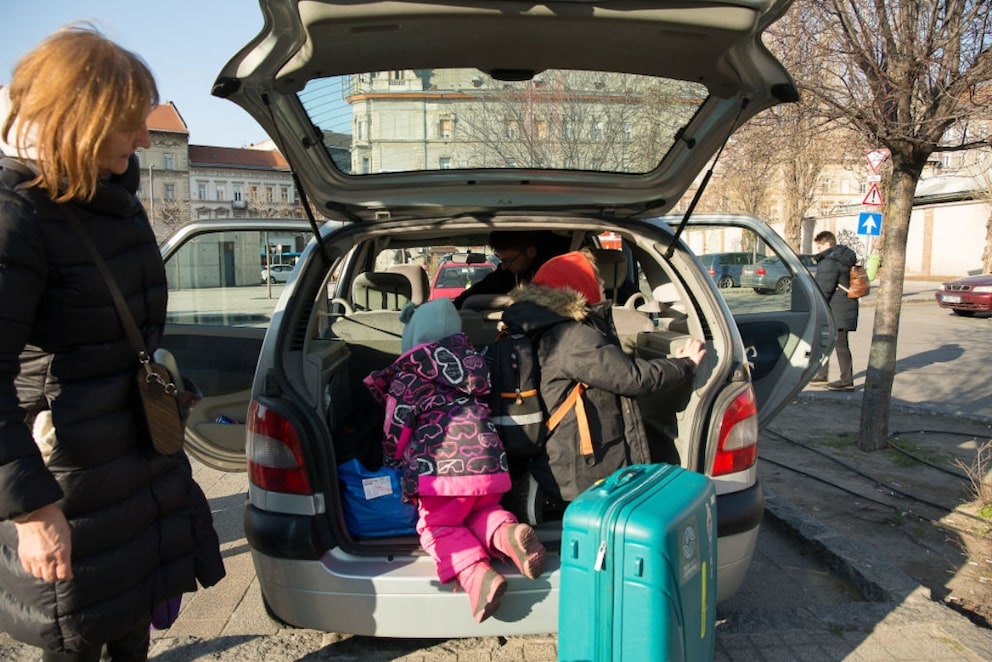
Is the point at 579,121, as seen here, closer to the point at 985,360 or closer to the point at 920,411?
the point at 920,411

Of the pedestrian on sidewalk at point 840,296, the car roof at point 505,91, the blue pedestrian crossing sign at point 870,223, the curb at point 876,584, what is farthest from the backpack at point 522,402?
the blue pedestrian crossing sign at point 870,223

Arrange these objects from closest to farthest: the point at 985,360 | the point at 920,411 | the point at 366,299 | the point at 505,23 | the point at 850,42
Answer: the point at 505,23 → the point at 850,42 → the point at 366,299 → the point at 920,411 → the point at 985,360

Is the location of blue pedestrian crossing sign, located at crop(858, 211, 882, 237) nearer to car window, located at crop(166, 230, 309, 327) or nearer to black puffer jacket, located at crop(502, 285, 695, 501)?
car window, located at crop(166, 230, 309, 327)

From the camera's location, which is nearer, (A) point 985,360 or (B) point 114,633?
(B) point 114,633

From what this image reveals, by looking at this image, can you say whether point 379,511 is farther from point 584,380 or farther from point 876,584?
point 876,584

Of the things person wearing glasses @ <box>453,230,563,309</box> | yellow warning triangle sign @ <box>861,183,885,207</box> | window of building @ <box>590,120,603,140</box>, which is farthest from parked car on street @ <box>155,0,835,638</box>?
yellow warning triangle sign @ <box>861,183,885,207</box>

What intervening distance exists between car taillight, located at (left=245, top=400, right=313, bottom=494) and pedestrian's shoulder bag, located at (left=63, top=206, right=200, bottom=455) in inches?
22.6

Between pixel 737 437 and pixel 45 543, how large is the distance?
7.39ft

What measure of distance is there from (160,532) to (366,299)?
10.7ft

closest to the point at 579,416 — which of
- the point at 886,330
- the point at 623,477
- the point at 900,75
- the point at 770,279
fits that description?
the point at 623,477

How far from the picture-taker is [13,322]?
5.33 ft

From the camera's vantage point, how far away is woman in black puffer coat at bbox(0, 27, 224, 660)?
1.66m

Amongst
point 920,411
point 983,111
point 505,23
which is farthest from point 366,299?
point 920,411

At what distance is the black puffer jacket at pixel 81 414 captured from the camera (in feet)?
5.37
